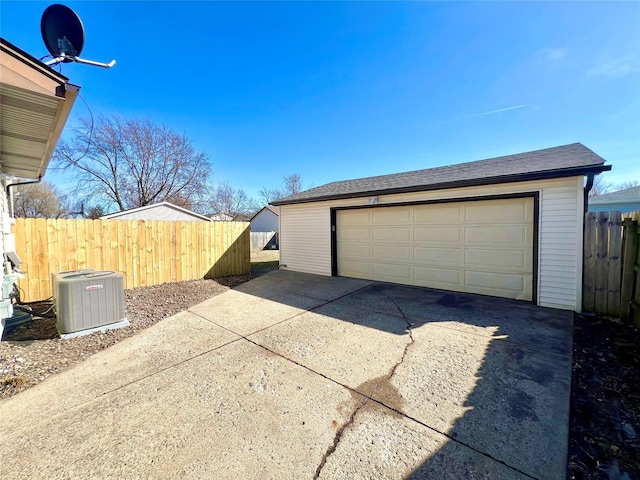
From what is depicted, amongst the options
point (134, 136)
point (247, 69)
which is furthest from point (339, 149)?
point (134, 136)

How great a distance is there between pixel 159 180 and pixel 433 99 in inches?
950

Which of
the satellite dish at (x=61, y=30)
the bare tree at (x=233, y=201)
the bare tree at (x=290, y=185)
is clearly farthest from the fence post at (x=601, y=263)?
the bare tree at (x=233, y=201)

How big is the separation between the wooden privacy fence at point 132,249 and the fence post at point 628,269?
9362 mm

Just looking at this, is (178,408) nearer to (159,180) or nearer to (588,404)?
(588,404)

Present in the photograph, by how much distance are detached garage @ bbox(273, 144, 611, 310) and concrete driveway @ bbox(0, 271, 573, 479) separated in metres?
1.21

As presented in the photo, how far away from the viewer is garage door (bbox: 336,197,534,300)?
554cm

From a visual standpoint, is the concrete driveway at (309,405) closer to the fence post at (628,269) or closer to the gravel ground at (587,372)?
the gravel ground at (587,372)

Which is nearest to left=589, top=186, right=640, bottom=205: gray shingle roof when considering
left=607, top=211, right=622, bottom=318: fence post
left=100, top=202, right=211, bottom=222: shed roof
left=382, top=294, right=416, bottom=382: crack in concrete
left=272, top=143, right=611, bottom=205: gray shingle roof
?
left=272, top=143, right=611, bottom=205: gray shingle roof

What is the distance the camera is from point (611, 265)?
455 centimetres

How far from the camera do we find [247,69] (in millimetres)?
9758

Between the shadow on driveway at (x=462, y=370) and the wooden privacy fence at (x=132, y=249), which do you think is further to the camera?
the wooden privacy fence at (x=132, y=249)

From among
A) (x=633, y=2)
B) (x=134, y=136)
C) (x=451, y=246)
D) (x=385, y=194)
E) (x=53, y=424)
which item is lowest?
(x=53, y=424)

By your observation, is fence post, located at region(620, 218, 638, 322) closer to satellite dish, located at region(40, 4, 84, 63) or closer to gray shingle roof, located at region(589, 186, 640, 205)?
satellite dish, located at region(40, 4, 84, 63)

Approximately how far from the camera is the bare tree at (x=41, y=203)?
82.7 feet
